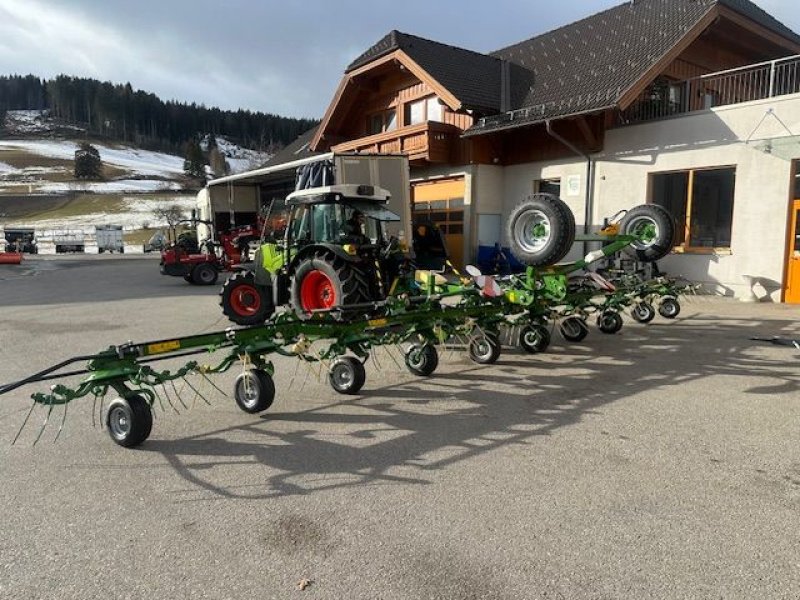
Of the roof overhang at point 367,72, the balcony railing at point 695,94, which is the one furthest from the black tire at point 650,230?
the roof overhang at point 367,72

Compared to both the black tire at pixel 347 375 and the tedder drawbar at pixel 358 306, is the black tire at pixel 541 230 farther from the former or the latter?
the black tire at pixel 347 375

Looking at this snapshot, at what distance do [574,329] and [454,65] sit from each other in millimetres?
13010

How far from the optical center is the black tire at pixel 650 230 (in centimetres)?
988

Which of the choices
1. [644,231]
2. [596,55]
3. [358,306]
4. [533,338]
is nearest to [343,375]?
[358,306]

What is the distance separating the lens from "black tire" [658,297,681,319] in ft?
34.0

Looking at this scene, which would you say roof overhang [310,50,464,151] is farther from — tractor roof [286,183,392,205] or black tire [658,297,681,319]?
tractor roof [286,183,392,205]

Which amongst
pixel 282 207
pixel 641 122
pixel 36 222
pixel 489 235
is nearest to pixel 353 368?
pixel 282 207

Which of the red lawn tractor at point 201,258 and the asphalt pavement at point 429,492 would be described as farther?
the red lawn tractor at point 201,258

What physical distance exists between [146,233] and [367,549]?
204 ft

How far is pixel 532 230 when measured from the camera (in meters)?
7.91

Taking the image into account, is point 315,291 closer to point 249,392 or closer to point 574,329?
point 249,392

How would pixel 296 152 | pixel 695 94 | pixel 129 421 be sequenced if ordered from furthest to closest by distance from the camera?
pixel 296 152 < pixel 695 94 < pixel 129 421

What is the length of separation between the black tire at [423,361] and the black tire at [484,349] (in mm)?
805

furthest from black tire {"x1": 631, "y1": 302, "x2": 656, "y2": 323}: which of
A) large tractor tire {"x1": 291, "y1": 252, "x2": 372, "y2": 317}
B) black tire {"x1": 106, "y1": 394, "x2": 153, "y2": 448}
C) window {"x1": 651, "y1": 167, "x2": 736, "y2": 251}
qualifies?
black tire {"x1": 106, "y1": 394, "x2": 153, "y2": 448}
